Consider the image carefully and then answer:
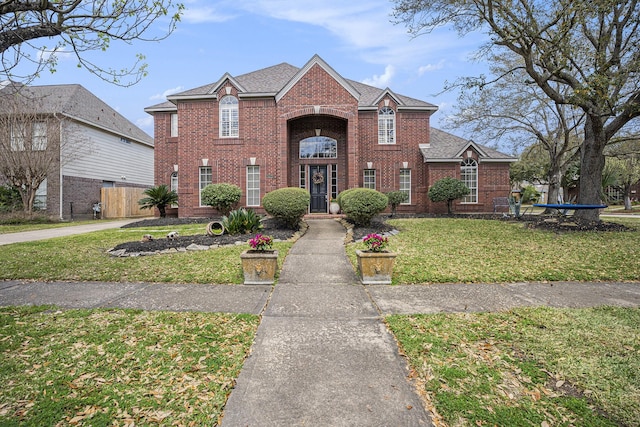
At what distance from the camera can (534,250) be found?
8.08 metres

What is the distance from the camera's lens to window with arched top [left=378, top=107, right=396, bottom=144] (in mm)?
17156

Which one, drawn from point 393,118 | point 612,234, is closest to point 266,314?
point 612,234

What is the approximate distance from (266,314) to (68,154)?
20215mm

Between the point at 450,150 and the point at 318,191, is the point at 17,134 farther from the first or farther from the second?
the point at 450,150

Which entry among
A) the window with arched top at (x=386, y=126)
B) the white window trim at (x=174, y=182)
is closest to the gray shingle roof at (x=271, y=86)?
the window with arched top at (x=386, y=126)

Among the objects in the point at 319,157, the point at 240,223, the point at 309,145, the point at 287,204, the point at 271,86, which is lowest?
the point at 240,223

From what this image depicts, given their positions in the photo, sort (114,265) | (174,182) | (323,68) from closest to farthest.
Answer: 1. (114,265)
2. (323,68)
3. (174,182)

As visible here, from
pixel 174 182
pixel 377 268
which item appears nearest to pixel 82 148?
pixel 174 182

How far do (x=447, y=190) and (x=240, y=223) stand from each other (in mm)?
11024

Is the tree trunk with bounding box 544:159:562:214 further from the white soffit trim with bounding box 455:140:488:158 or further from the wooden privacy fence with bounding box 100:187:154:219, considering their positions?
the wooden privacy fence with bounding box 100:187:154:219

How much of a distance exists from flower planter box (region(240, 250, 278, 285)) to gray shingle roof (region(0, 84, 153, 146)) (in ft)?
61.6

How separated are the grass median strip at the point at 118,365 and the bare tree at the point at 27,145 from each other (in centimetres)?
1672

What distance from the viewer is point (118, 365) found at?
2.97 m

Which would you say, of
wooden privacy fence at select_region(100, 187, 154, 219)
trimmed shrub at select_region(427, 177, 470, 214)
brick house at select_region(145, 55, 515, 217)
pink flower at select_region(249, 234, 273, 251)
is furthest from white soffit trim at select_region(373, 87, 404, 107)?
wooden privacy fence at select_region(100, 187, 154, 219)
